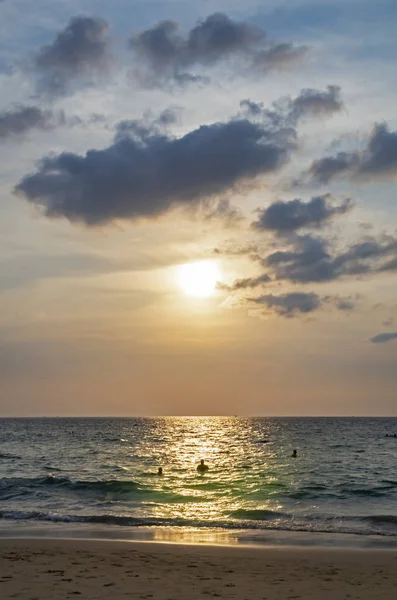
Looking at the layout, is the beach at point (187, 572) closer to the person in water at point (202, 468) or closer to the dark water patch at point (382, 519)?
the dark water patch at point (382, 519)

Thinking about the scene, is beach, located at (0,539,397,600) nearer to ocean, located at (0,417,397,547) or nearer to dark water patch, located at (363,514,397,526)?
ocean, located at (0,417,397,547)

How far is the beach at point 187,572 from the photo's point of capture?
14453mm

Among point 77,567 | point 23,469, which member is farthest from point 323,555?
point 23,469

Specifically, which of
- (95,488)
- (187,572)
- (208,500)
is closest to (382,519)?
(208,500)

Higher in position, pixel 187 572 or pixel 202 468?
pixel 187 572

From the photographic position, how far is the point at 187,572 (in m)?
16.9

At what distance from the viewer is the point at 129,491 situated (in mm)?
40125

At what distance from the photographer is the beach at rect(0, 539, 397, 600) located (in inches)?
569

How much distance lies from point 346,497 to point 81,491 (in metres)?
16.0

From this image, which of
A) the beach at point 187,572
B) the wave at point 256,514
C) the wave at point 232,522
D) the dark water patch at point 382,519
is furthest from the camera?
the wave at point 256,514

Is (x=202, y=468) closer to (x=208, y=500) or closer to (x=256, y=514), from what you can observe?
(x=208, y=500)

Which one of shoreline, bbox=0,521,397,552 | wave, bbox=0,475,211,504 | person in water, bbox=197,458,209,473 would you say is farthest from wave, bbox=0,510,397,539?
person in water, bbox=197,458,209,473

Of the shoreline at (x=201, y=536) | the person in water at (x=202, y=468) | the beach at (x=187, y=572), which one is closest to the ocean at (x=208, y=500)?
the shoreline at (x=201, y=536)

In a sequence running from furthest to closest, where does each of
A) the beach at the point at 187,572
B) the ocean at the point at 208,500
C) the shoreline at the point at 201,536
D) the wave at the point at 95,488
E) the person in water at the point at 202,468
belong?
the person in water at the point at 202,468, the wave at the point at 95,488, the ocean at the point at 208,500, the shoreline at the point at 201,536, the beach at the point at 187,572
